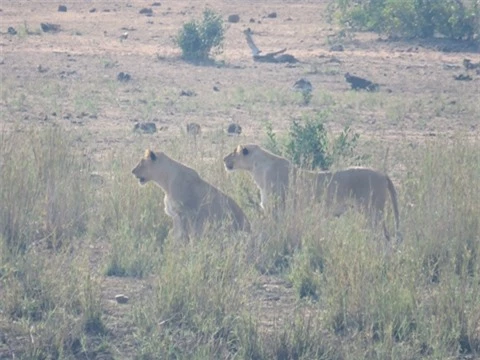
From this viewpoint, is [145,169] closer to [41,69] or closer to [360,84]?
[360,84]

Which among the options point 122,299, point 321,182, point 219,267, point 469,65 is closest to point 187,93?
point 469,65

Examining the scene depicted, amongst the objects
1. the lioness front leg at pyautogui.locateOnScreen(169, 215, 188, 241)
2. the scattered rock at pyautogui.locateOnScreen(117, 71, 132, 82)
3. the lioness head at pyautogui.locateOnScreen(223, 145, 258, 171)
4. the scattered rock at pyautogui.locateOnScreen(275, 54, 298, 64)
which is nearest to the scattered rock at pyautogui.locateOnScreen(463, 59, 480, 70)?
the scattered rock at pyautogui.locateOnScreen(275, 54, 298, 64)

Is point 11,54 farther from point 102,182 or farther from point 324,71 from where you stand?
point 102,182

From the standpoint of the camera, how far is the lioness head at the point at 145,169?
993 cm

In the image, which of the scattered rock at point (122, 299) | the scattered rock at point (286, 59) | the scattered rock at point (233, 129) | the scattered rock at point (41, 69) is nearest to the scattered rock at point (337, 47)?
the scattered rock at point (286, 59)

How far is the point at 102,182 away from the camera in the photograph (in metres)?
10.7

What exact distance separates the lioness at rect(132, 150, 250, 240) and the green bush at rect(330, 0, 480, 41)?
706 inches

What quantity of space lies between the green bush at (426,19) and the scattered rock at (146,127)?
1265 cm

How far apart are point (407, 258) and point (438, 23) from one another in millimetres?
20520

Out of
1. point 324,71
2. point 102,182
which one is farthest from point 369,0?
point 102,182

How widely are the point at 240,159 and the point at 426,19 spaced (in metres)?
17.8

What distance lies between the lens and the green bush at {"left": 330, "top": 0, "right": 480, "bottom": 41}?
27.3m

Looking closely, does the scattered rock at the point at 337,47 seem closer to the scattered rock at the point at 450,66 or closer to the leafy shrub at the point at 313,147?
the scattered rock at the point at 450,66

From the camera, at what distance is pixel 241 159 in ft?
35.1
